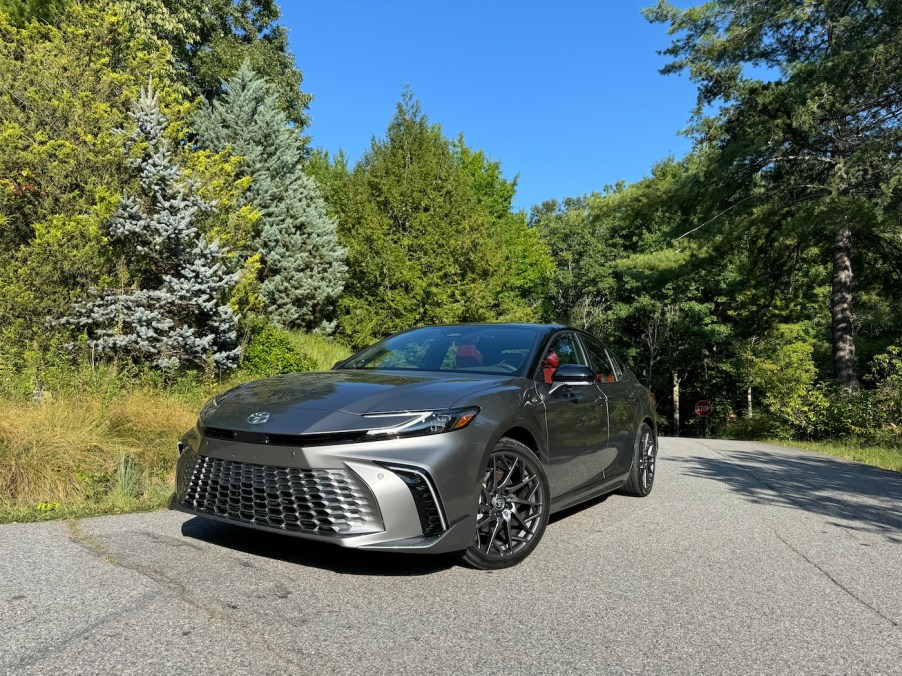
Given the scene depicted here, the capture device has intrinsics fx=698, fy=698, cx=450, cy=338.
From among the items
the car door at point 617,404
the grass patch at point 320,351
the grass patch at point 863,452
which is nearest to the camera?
the car door at point 617,404

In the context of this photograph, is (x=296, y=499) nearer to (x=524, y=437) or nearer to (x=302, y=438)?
(x=302, y=438)

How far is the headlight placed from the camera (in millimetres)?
3580

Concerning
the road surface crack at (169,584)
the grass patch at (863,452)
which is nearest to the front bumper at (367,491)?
the road surface crack at (169,584)

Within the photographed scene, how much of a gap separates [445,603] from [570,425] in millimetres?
1848

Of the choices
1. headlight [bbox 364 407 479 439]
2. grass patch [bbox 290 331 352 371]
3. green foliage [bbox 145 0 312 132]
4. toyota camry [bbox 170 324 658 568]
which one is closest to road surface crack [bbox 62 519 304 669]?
toyota camry [bbox 170 324 658 568]

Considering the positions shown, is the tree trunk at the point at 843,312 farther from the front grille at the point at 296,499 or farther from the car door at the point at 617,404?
the front grille at the point at 296,499

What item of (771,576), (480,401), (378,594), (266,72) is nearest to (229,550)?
(378,594)

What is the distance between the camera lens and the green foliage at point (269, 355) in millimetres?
13672

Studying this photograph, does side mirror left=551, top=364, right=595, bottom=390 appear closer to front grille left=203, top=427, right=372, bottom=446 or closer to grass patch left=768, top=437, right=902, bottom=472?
front grille left=203, top=427, right=372, bottom=446

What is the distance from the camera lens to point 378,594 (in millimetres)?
3475

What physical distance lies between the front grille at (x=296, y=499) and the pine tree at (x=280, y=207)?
15.7 m

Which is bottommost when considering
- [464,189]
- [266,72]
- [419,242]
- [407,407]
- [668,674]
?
[668,674]

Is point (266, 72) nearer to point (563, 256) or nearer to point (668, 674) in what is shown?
point (563, 256)

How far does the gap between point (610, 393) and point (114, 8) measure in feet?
42.2
